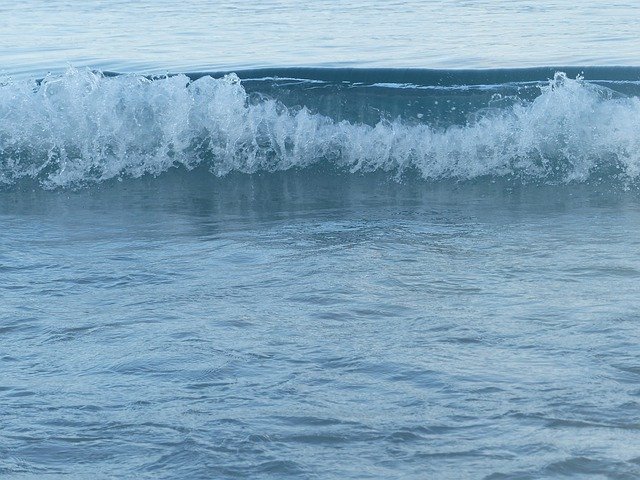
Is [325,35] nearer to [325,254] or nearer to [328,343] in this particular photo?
[325,254]

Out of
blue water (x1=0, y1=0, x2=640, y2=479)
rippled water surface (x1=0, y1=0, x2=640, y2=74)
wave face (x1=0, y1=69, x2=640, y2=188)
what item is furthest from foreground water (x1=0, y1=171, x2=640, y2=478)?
rippled water surface (x1=0, y1=0, x2=640, y2=74)

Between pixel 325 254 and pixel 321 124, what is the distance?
3.59m

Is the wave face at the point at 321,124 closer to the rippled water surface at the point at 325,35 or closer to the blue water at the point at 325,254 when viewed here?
the blue water at the point at 325,254

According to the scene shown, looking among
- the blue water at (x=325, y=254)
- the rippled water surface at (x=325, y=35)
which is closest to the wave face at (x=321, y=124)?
the blue water at (x=325, y=254)

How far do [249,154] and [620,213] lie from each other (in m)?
Result: 3.49

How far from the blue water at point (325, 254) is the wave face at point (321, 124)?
24mm

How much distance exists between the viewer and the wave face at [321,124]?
8.77 meters

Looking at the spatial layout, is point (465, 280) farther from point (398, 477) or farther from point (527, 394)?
point (398, 477)

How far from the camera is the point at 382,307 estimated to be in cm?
496

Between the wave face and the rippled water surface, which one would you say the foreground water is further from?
the rippled water surface

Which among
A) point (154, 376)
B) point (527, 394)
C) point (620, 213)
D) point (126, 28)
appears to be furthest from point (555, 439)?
point (126, 28)

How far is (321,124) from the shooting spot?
952 centimetres

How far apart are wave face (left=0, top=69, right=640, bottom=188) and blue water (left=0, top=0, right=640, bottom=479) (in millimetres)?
24

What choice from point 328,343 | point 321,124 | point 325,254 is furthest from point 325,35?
point 328,343
